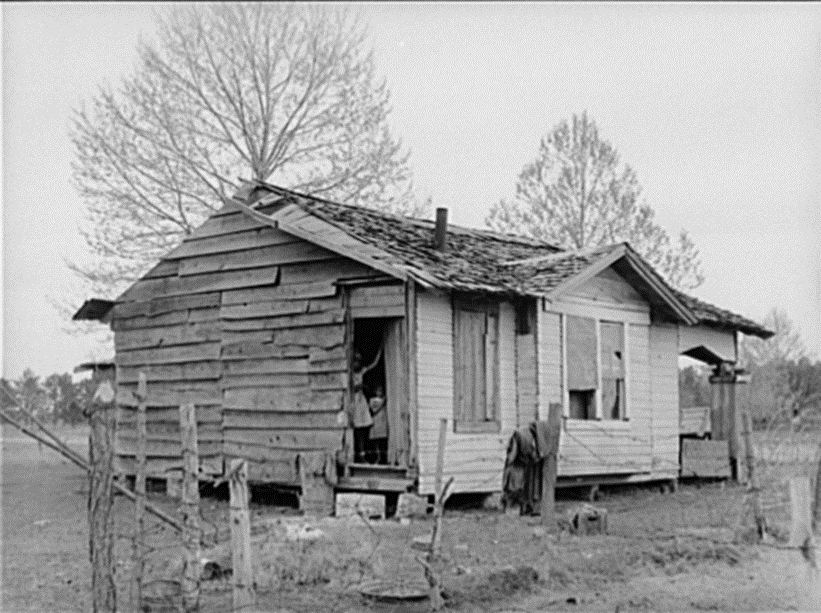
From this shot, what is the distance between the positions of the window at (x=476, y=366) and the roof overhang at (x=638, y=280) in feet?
3.50

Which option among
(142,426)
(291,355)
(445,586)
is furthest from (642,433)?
(142,426)

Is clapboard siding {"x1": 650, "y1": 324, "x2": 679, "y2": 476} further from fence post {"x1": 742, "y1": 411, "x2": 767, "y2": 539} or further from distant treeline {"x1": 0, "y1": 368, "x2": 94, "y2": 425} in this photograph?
distant treeline {"x1": 0, "y1": 368, "x2": 94, "y2": 425}

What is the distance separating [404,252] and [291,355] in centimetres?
248

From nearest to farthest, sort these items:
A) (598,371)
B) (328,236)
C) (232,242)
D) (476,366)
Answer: (328,236)
(476,366)
(232,242)
(598,371)

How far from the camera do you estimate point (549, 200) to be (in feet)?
99.8

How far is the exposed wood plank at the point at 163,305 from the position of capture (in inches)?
705

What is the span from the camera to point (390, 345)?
614 inches

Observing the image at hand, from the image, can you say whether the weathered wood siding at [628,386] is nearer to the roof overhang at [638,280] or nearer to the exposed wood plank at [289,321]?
the roof overhang at [638,280]

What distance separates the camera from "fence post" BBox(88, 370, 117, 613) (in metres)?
Answer: 7.02

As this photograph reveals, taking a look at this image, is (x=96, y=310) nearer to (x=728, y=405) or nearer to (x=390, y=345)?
(x=390, y=345)

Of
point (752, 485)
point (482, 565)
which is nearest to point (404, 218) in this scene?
point (752, 485)

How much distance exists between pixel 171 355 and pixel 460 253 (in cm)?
552

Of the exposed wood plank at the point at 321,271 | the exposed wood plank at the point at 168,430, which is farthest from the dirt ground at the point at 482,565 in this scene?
the exposed wood plank at the point at 321,271

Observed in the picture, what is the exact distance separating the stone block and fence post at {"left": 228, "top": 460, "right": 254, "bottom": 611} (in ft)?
20.2
